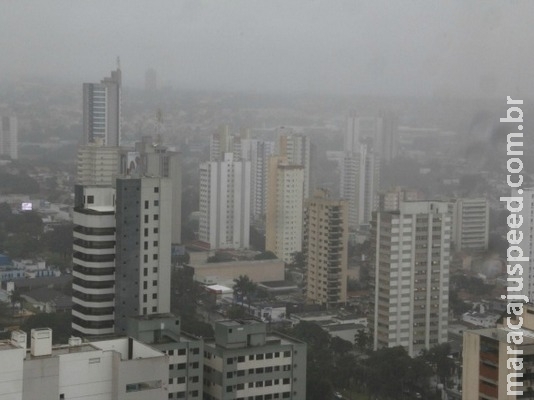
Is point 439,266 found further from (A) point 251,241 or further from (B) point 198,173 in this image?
(B) point 198,173

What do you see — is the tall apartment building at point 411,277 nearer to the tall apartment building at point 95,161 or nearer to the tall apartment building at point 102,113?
the tall apartment building at point 95,161

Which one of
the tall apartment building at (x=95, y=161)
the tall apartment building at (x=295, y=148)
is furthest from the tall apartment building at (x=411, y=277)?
the tall apartment building at (x=95, y=161)

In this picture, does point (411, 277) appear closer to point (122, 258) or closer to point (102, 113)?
point (122, 258)

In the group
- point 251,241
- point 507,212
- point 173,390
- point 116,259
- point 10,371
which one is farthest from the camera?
point 251,241

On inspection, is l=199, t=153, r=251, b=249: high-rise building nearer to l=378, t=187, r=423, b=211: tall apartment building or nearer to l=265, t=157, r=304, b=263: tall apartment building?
l=265, t=157, r=304, b=263: tall apartment building

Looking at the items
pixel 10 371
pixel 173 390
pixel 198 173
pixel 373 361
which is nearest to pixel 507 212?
pixel 373 361

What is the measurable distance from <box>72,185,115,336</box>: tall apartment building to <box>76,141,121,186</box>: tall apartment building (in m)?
5.43

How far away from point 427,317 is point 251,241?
371 cm

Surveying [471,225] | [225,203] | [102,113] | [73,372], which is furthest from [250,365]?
[102,113]

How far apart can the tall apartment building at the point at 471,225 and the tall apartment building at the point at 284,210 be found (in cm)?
287

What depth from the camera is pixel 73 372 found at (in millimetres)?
2799

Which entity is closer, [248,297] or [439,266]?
[439,266]

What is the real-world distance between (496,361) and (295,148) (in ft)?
25.6

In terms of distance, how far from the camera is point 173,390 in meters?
3.92
